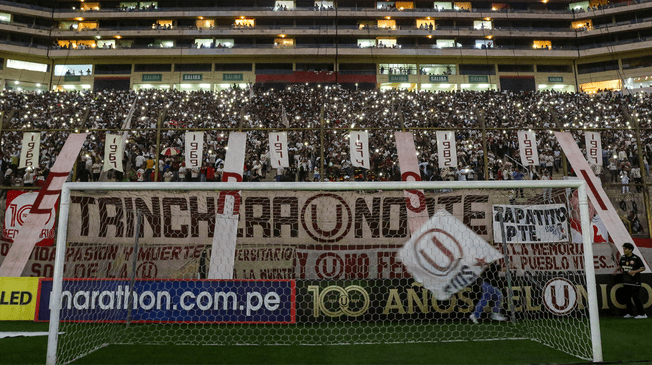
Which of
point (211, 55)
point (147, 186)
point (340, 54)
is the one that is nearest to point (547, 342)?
point (147, 186)

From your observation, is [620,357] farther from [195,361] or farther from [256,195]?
[256,195]

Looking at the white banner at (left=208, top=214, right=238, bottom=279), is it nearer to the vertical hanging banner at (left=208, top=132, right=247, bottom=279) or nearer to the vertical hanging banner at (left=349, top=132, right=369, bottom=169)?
the vertical hanging banner at (left=208, top=132, right=247, bottom=279)

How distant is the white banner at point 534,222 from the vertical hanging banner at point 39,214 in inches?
407

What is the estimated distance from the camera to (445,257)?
A: 6.74 m

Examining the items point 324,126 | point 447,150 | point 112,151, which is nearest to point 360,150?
point 447,150

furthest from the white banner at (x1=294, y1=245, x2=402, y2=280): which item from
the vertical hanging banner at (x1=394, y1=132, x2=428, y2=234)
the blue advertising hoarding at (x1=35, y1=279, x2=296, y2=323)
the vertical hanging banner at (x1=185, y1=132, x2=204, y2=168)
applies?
the vertical hanging banner at (x1=185, y1=132, x2=204, y2=168)

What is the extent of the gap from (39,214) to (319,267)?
704 cm

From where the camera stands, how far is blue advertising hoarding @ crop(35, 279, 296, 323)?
625cm

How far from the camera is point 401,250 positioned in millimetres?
7812

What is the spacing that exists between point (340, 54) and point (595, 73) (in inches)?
1277

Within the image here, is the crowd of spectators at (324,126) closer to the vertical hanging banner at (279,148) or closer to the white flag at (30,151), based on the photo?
the white flag at (30,151)

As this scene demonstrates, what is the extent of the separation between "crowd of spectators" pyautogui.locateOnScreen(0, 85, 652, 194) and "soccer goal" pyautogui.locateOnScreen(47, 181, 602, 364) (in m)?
1.84

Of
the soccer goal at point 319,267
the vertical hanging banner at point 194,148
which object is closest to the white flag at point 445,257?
the soccer goal at point 319,267

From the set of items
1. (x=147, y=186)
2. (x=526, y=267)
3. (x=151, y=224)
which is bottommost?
(x=526, y=267)
